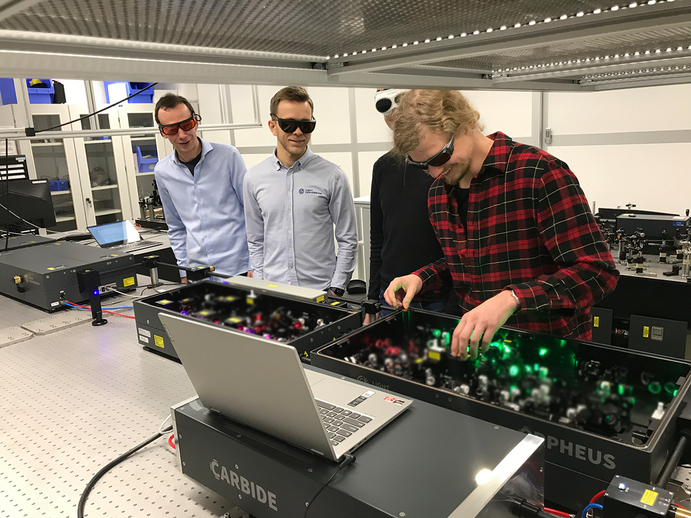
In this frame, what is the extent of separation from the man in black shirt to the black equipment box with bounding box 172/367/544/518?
1025mm

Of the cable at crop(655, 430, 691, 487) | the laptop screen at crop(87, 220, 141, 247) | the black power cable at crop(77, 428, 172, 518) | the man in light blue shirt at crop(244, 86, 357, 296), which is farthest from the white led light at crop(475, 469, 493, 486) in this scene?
the laptop screen at crop(87, 220, 141, 247)

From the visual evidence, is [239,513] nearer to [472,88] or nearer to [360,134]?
[472,88]

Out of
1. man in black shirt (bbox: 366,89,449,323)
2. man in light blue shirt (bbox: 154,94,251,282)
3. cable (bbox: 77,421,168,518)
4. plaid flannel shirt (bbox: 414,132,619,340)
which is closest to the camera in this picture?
cable (bbox: 77,421,168,518)

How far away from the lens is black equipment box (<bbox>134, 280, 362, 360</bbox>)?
4.42 ft

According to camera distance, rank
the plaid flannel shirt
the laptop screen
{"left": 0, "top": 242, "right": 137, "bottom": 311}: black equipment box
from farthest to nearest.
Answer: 1. the laptop screen
2. {"left": 0, "top": 242, "right": 137, "bottom": 311}: black equipment box
3. the plaid flannel shirt

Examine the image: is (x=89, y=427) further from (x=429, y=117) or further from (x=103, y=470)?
(x=429, y=117)

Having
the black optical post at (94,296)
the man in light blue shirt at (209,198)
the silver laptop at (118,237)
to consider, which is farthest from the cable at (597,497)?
the silver laptop at (118,237)

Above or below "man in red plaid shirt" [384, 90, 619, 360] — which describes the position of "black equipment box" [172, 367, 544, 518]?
below

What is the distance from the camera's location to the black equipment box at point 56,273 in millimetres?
1952

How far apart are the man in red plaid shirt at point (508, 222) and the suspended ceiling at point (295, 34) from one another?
0.71 feet

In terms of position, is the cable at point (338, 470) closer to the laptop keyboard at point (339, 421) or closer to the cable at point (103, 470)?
the laptop keyboard at point (339, 421)

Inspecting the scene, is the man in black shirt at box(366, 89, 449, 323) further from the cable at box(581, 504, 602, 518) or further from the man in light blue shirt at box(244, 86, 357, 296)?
the cable at box(581, 504, 602, 518)

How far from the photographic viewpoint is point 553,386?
3.64 ft

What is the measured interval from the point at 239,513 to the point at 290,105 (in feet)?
4.77
